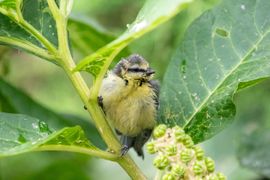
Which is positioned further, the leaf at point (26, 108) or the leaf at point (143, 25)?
the leaf at point (26, 108)

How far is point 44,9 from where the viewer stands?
80.4 inches

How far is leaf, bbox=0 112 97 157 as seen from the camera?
165cm

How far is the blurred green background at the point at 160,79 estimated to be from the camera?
3.01 meters

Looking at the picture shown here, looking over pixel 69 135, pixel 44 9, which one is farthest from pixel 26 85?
pixel 69 135

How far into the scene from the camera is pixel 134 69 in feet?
8.96

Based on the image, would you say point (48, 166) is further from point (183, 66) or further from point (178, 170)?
point (178, 170)

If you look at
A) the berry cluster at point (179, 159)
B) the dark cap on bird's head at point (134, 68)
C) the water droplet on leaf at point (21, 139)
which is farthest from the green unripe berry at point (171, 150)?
the dark cap on bird's head at point (134, 68)

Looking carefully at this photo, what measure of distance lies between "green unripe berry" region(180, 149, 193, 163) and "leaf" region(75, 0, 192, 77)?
1.03ft

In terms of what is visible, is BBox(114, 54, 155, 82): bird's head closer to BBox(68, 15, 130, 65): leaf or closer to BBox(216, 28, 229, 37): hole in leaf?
BBox(68, 15, 130, 65): leaf

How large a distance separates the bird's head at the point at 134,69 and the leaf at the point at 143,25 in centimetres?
92

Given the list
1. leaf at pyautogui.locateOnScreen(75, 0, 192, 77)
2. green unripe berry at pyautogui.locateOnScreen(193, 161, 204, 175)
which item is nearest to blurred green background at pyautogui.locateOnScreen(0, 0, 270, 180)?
leaf at pyautogui.locateOnScreen(75, 0, 192, 77)

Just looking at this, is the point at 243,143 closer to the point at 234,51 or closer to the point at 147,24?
the point at 234,51

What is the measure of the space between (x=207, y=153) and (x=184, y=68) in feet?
3.64

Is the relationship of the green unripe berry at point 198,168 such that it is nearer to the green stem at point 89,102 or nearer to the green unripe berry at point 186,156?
the green unripe berry at point 186,156
